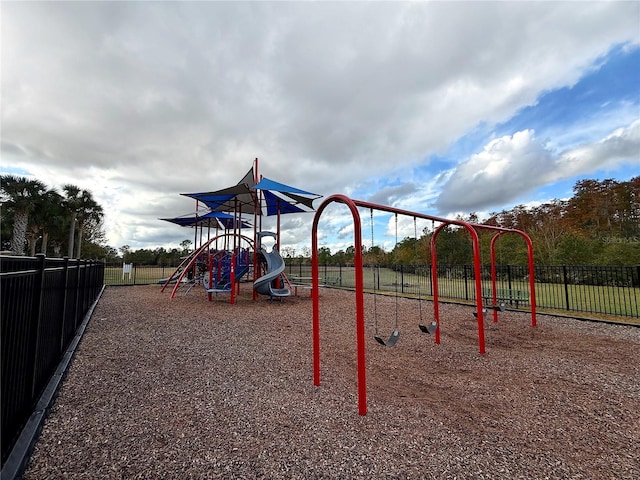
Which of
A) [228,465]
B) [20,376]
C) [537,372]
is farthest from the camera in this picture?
[537,372]

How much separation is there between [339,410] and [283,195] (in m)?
7.85

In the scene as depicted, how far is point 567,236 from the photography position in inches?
751

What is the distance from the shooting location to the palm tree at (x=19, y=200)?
23938 millimetres

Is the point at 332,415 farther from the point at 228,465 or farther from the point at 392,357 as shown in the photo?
the point at 392,357

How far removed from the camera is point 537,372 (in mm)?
3986

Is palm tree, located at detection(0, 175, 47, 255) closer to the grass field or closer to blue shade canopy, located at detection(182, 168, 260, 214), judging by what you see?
the grass field

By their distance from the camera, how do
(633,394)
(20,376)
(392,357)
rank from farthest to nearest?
1. (392,357)
2. (633,394)
3. (20,376)

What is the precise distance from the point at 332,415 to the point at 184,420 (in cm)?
133

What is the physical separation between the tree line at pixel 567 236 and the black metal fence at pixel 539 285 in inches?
61.2

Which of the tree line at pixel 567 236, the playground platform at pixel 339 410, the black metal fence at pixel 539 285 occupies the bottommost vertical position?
the playground platform at pixel 339 410

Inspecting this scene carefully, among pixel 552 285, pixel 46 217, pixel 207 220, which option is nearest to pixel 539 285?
pixel 552 285

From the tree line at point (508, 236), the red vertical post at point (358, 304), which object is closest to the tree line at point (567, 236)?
the tree line at point (508, 236)

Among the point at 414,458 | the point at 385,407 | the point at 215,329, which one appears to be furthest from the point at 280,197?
the point at 414,458

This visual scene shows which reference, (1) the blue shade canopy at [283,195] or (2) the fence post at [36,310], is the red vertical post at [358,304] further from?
(1) the blue shade canopy at [283,195]
